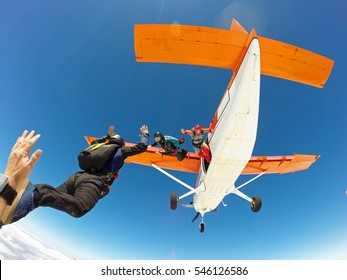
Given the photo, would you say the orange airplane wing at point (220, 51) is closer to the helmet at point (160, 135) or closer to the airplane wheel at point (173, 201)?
the helmet at point (160, 135)

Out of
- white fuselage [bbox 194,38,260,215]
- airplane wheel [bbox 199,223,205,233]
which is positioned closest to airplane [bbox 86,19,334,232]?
white fuselage [bbox 194,38,260,215]

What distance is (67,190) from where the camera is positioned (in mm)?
2682

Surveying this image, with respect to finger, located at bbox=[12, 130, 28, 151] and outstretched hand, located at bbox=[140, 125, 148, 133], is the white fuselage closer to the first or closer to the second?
outstretched hand, located at bbox=[140, 125, 148, 133]

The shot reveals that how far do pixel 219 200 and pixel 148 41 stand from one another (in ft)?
23.0

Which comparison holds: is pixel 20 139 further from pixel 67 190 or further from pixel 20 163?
pixel 67 190

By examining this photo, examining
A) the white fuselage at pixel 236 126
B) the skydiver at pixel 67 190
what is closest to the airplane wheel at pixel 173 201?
the white fuselage at pixel 236 126

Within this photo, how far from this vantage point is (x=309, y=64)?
223 inches

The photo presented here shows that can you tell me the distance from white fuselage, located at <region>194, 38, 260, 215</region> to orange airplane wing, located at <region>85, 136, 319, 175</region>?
316cm

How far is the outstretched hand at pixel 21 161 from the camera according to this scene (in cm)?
148

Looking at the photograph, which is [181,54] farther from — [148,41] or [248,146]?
[248,146]

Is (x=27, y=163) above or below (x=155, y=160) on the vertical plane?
below

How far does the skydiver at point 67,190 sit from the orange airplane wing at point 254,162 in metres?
7.86

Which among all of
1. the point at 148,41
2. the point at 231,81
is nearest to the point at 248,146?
the point at 231,81

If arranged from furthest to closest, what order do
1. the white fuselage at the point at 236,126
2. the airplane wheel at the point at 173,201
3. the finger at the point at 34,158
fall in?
the airplane wheel at the point at 173,201, the white fuselage at the point at 236,126, the finger at the point at 34,158
